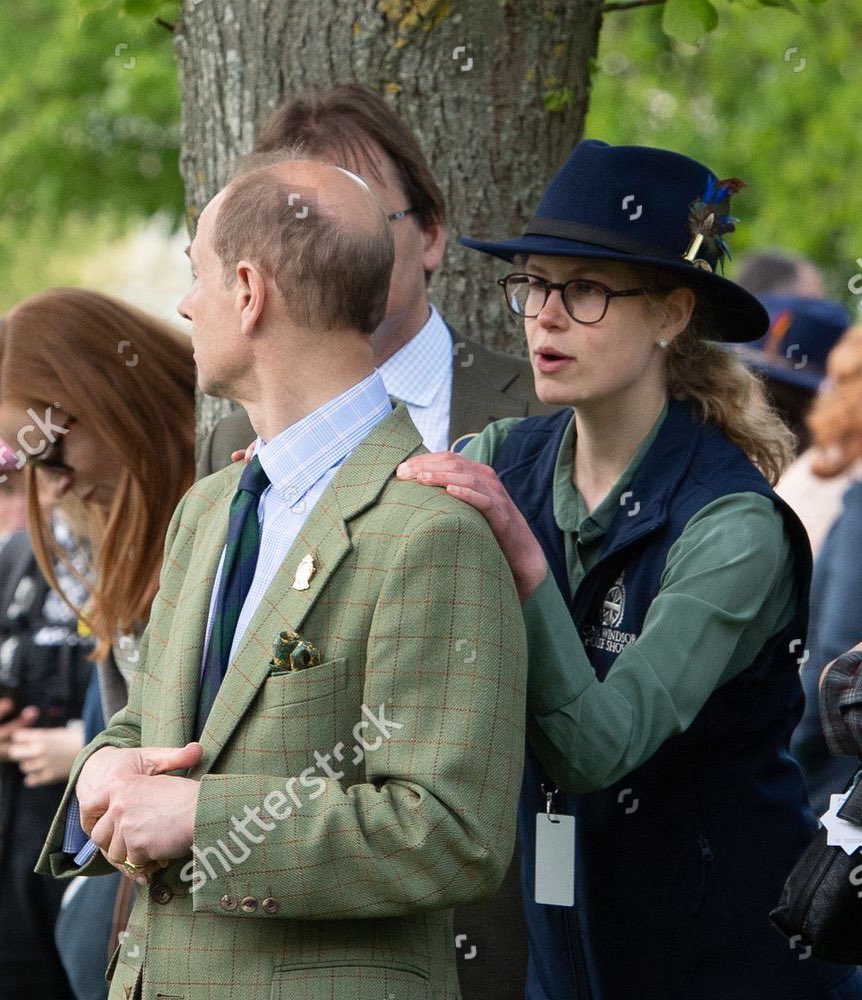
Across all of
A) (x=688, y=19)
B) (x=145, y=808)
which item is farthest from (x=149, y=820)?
(x=688, y=19)

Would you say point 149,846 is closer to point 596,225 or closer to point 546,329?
point 546,329

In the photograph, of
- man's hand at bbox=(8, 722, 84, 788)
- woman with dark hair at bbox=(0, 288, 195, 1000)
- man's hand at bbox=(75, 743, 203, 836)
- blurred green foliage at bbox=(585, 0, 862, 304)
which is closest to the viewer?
man's hand at bbox=(75, 743, 203, 836)

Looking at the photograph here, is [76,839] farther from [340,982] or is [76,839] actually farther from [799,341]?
[799,341]

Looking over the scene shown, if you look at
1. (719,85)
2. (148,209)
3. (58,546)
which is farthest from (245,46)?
(719,85)

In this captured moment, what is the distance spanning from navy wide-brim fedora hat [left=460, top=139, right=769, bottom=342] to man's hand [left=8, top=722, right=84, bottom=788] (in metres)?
2.56

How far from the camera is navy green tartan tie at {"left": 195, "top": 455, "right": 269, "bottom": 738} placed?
2.70m

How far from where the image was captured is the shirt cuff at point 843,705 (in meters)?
2.86

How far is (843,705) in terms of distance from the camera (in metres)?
2.88

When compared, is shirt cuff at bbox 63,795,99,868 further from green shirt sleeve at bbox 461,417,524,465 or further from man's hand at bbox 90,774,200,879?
green shirt sleeve at bbox 461,417,524,465

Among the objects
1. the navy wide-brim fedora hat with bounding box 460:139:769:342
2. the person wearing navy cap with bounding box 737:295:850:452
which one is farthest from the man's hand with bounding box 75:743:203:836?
the person wearing navy cap with bounding box 737:295:850:452

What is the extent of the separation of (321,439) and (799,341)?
14.4ft

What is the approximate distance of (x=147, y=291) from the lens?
975 inches

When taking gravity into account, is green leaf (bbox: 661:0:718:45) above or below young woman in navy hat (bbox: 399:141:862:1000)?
above

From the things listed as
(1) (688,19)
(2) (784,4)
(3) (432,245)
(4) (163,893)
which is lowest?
(4) (163,893)
